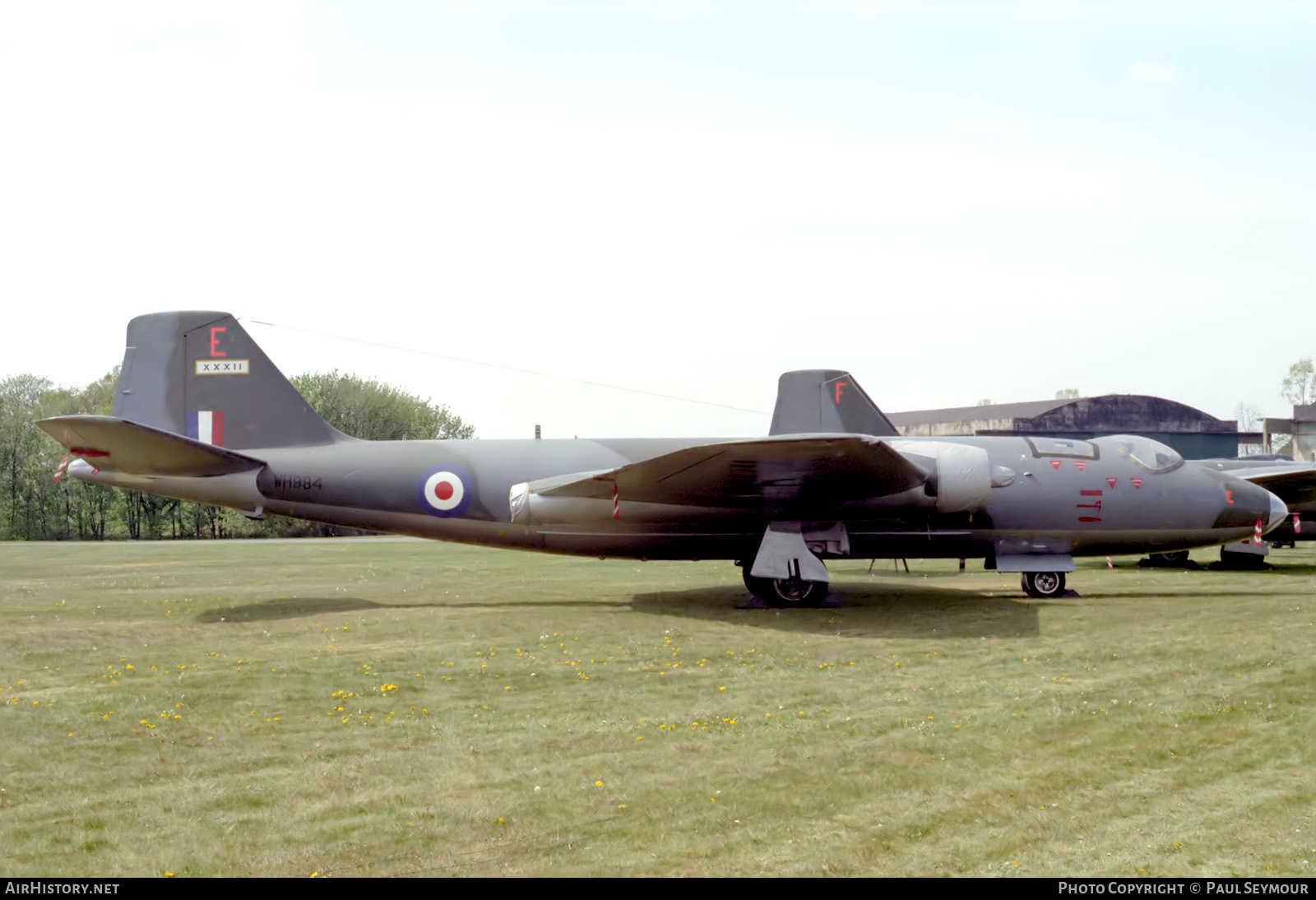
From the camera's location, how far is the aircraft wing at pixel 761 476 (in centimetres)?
1552

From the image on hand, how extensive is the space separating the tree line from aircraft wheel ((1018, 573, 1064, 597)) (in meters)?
55.0

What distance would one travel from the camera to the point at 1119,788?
292 inches

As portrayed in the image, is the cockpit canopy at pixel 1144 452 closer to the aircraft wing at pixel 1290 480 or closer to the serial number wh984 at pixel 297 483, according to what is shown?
the aircraft wing at pixel 1290 480

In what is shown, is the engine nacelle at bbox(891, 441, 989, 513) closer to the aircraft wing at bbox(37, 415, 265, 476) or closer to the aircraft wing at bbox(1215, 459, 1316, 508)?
the aircraft wing at bbox(1215, 459, 1316, 508)

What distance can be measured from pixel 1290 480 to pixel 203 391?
24523 millimetres

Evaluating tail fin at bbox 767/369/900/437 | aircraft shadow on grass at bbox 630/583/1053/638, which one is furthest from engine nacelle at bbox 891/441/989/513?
tail fin at bbox 767/369/900/437

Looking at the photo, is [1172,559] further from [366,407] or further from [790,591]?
[366,407]

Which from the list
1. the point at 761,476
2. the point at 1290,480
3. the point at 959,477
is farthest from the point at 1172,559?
the point at 761,476

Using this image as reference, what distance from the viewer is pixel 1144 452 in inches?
749

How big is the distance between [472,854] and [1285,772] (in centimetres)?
598

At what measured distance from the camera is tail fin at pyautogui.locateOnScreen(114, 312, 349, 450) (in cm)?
1895

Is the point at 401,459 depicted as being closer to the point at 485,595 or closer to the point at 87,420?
Answer: the point at 485,595

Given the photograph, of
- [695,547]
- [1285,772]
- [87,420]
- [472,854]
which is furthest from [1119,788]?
[87,420]

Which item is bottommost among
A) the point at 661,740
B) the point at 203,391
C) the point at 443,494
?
the point at 661,740
